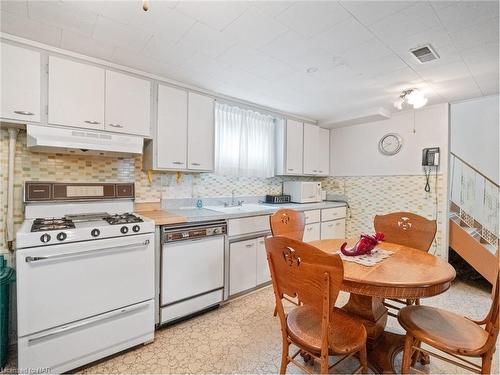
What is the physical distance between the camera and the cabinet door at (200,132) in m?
2.66

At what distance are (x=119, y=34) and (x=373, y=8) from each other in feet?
5.49

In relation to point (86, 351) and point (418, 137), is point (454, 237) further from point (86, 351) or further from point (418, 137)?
point (86, 351)

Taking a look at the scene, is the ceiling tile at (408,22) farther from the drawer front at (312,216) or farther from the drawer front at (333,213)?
the drawer front at (333,213)

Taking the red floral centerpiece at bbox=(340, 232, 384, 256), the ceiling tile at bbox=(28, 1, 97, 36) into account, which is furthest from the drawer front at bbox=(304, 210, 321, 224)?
the ceiling tile at bbox=(28, 1, 97, 36)

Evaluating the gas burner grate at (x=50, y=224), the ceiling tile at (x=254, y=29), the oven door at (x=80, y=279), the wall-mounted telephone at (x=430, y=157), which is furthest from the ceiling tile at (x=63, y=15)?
the wall-mounted telephone at (x=430, y=157)

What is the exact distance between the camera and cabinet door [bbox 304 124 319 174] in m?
4.02

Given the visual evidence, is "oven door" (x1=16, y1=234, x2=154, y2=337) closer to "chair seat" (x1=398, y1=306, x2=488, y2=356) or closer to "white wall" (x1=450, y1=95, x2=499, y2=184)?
"chair seat" (x1=398, y1=306, x2=488, y2=356)

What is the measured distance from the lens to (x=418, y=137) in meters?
3.45

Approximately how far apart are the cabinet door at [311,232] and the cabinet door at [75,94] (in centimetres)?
262

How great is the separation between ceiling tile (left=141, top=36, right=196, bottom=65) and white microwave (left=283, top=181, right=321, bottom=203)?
236 centimetres

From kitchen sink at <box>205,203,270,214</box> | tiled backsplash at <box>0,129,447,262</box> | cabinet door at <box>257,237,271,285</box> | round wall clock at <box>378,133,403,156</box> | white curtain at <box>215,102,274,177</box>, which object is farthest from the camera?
round wall clock at <box>378,133,403,156</box>

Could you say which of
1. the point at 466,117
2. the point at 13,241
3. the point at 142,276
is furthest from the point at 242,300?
the point at 466,117

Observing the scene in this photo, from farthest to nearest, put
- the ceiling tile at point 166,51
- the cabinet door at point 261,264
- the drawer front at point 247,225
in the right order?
1. the cabinet door at point 261,264
2. the drawer front at point 247,225
3. the ceiling tile at point 166,51

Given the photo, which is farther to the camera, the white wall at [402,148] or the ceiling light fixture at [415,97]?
the white wall at [402,148]
